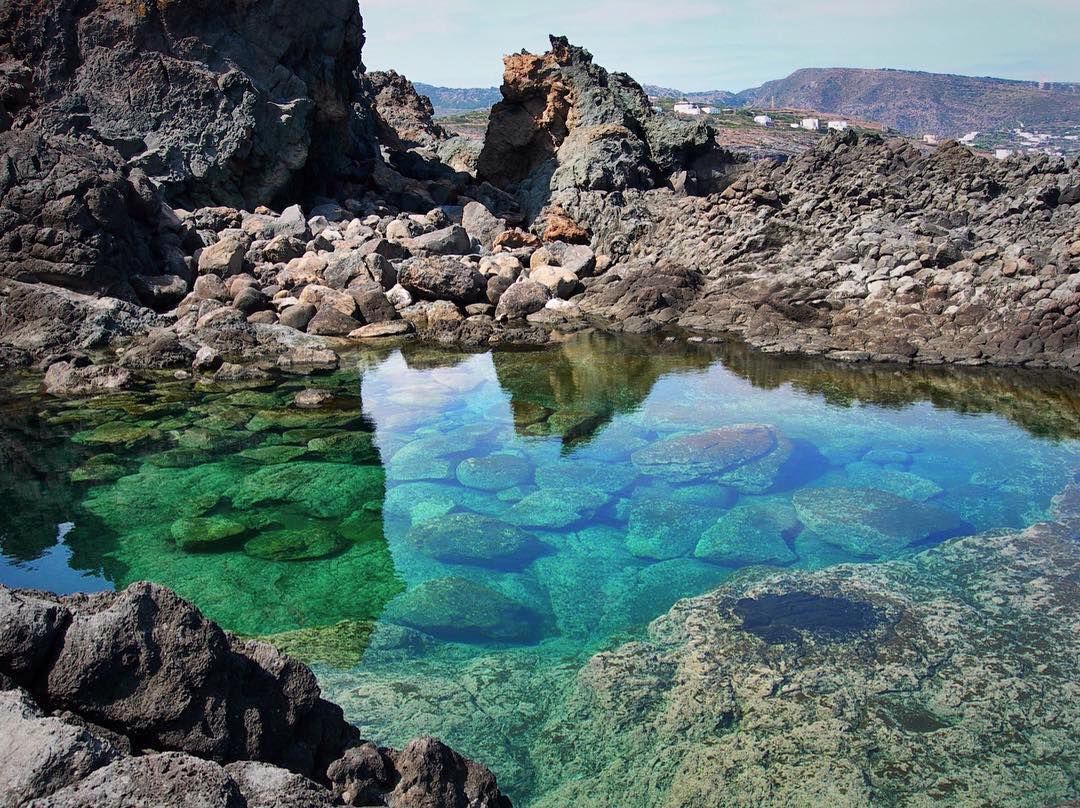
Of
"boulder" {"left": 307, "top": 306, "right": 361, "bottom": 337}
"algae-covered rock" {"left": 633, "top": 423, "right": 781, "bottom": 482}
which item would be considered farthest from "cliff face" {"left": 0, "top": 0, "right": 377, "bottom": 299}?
"algae-covered rock" {"left": 633, "top": 423, "right": 781, "bottom": 482}

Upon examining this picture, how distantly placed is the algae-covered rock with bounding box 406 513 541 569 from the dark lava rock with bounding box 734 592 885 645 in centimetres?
222

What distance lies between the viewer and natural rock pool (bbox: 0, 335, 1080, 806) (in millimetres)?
6242

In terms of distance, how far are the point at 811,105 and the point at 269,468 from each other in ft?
600

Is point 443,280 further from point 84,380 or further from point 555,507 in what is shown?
point 555,507

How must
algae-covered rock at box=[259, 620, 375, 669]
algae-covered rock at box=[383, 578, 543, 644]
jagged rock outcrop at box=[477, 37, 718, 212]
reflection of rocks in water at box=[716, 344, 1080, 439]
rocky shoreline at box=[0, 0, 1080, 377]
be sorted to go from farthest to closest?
jagged rock outcrop at box=[477, 37, 718, 212]
rocky shoreline at box=[0, 0, 1080, 377]
reflection of rocks in water at box=[716, 344, 1080, 439]
algae-covered rock at box=[383, 578, 543, 644]
algae-covered rock at box=[259, 620, 375, 669]

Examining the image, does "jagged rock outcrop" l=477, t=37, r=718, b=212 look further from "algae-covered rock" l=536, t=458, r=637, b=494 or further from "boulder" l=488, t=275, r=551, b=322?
"algae-covered rock" l=536, t=458, r=637, b=494

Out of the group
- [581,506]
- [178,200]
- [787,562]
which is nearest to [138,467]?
[581,506]

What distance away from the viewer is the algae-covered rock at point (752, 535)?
779 cm

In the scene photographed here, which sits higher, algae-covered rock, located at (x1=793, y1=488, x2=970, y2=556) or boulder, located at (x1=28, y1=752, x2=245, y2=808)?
boulder, located at (x1=28, y1=752, x2=245, y2=808)

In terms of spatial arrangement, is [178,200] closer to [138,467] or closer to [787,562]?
[138,467]

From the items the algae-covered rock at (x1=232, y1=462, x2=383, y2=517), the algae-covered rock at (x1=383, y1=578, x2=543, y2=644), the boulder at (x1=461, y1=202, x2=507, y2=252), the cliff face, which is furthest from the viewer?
the boulder at (x1=461, y1=202, x2=507, y2=252)

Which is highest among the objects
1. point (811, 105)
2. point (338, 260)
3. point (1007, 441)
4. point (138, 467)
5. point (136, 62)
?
point (811, 105)

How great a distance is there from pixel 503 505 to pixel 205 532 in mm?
3074

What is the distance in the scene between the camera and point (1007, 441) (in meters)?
10.8
